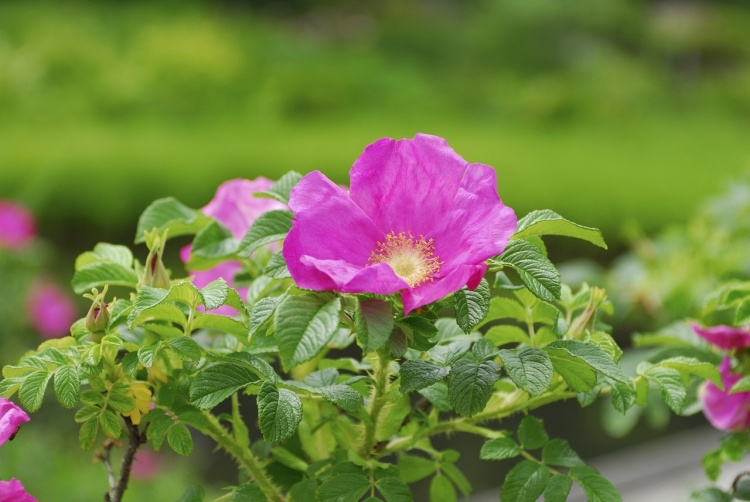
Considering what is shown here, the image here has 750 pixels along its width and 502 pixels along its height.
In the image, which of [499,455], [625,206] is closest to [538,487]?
[499,455]

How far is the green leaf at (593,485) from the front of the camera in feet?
1.76

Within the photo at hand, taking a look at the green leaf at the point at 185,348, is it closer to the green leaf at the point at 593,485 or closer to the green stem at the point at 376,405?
the green stem at the point at 376,405

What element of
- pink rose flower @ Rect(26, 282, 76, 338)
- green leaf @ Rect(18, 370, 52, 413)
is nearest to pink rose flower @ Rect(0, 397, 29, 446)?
green leaf @ Rect(18, 370, 52, 413)

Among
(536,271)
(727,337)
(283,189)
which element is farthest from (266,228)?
(727,337)

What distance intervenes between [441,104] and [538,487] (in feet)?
23.5

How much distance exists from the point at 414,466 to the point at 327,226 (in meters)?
0.21

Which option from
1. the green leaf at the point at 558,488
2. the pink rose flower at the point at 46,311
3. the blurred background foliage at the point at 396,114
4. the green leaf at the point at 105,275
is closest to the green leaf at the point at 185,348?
the green leaf at the point at 105,275

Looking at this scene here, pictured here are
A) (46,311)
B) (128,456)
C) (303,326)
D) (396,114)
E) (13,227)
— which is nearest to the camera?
(303,326)

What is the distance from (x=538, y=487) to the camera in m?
0.54

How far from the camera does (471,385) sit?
488 millimetres

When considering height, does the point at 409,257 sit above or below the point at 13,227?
above

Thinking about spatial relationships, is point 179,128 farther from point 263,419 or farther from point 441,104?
point 263,419

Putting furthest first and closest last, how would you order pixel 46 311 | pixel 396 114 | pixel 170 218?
pixel 396 114, pixel 46 311, pixel 170 218

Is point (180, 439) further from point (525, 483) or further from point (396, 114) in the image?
point (396, 114)
